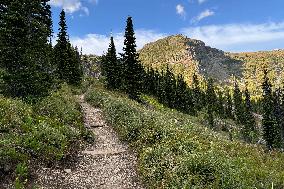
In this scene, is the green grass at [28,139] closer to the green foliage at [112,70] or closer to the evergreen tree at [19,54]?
the evergreen tree at [19,54]

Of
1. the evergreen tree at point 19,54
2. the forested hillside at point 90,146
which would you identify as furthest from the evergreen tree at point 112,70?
the evergreen tree at point 19,54

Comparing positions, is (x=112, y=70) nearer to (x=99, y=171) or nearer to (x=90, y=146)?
(x=90, y=146)

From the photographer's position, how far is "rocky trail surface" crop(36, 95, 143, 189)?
13.9 metres

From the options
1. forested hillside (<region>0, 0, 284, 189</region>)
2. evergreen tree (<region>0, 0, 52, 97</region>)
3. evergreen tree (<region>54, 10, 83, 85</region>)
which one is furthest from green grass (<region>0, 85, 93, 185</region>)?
evergreen tree (<region>54, 10, 83, 85</region>)

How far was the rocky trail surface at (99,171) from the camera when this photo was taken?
45.6ft

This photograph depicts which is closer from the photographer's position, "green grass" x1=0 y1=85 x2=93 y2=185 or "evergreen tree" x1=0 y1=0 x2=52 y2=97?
"green grass" x1=0 y1=85 x2=93 y2=185

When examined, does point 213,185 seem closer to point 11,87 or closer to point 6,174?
point 6,174

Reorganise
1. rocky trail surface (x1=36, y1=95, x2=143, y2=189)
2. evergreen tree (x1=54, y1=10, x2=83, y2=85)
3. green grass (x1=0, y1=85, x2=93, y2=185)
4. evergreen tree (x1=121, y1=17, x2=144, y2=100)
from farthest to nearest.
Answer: evergreen tree (x1=54, y1=10, x2=83, y2=85)
evergreen tree (x1=121, y1=17, x2=144, y2=100)
rocky trail surface (x1=36, y1=95, x2=143, y2=189)
green grass (x1=0, y1=85, x2=93, y2=185)

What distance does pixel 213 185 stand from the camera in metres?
10.6

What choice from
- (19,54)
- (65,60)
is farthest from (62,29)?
(19,54)

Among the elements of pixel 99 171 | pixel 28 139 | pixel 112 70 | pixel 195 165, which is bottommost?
pixel 99 171

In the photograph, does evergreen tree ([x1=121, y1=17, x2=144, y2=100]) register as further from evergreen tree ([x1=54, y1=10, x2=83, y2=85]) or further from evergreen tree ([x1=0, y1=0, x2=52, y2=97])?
evergreen tree ([x1=0, y1=0, x2=52, y2=97])

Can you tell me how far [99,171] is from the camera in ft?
→ 52.5

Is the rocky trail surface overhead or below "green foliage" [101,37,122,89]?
below
